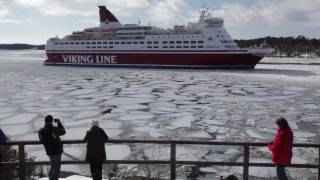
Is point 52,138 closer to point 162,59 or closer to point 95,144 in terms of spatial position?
point 95,144

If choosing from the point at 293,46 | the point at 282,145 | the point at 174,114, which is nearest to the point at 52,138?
the point at 282,145

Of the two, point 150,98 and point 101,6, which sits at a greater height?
point 101,6

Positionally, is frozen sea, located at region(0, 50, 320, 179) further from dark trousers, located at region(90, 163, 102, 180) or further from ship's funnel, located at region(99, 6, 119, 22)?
ship's funnel, located at region(99, 6, 119, 22)

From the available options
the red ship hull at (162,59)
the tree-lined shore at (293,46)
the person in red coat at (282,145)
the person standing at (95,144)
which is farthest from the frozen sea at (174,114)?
the tree-lined shore at (293,46)

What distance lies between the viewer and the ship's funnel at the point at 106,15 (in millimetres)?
56875

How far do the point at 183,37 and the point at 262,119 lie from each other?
33.3 m

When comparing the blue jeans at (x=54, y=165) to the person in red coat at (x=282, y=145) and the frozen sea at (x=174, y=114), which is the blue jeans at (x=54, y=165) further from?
the person in red coat at (x=282, y=145)

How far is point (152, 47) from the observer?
48.6 m

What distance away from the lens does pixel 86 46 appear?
2127 inches

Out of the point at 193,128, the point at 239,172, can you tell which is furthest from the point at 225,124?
the point at 239,172

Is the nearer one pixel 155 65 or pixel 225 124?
pixel 225 124

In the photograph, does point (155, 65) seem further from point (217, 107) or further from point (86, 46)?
point (217, 107)

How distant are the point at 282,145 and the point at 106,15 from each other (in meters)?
53.6

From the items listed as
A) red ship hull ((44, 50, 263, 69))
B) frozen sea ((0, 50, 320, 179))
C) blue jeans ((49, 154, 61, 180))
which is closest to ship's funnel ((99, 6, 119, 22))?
red ship hull ((44, 50, 263, 69))
